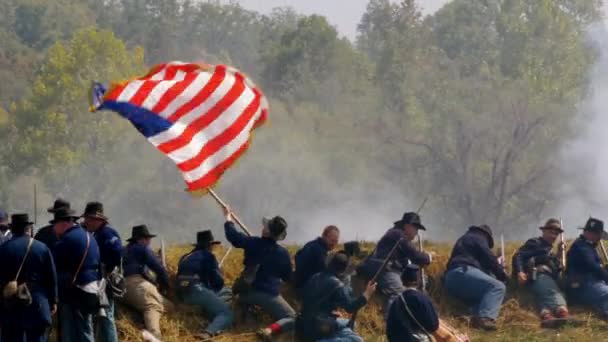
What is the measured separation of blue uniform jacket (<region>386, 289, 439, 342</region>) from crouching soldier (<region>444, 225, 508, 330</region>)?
466 cm

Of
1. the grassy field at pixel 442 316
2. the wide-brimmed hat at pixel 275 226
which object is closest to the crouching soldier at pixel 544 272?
the grassy field at pixel 442 316

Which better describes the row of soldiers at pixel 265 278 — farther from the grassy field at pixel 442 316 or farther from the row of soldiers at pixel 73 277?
the grassy field at pixel 442 316

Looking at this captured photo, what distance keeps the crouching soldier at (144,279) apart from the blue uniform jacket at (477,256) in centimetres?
419

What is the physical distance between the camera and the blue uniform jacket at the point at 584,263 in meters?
21.8

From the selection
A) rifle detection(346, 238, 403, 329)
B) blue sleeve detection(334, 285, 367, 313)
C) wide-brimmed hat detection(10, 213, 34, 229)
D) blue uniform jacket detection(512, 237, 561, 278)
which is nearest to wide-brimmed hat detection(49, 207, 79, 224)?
wide-brimmed hat detection(10, 213, 34, 229)

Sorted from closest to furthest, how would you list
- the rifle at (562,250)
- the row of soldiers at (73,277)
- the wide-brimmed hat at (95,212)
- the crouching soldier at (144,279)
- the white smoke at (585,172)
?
the row of soldiers at (73,277) → the wide-brimmed hat at (95,212) → the crouching soldier at (144,279) → the rifle at (562,250) → the white smoke at (585,172)

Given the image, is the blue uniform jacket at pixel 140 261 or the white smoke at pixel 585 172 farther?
the white smoke at pixel 585 172

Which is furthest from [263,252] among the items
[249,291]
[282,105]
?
[282,105]

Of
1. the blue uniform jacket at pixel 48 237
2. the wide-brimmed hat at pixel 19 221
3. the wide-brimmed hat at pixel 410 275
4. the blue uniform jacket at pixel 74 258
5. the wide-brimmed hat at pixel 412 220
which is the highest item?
the wide-brimmed hat at pixel 412 220

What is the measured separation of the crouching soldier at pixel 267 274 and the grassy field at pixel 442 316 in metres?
0.29

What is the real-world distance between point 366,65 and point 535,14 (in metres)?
11.1

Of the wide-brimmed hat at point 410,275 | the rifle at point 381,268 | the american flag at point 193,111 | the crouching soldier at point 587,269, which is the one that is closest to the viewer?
the wide-brimmed hat at point 410,275

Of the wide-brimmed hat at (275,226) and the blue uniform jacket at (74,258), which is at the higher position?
the wide-brimmed hat at (275,226)

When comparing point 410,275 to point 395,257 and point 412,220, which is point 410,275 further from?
point 395,257
